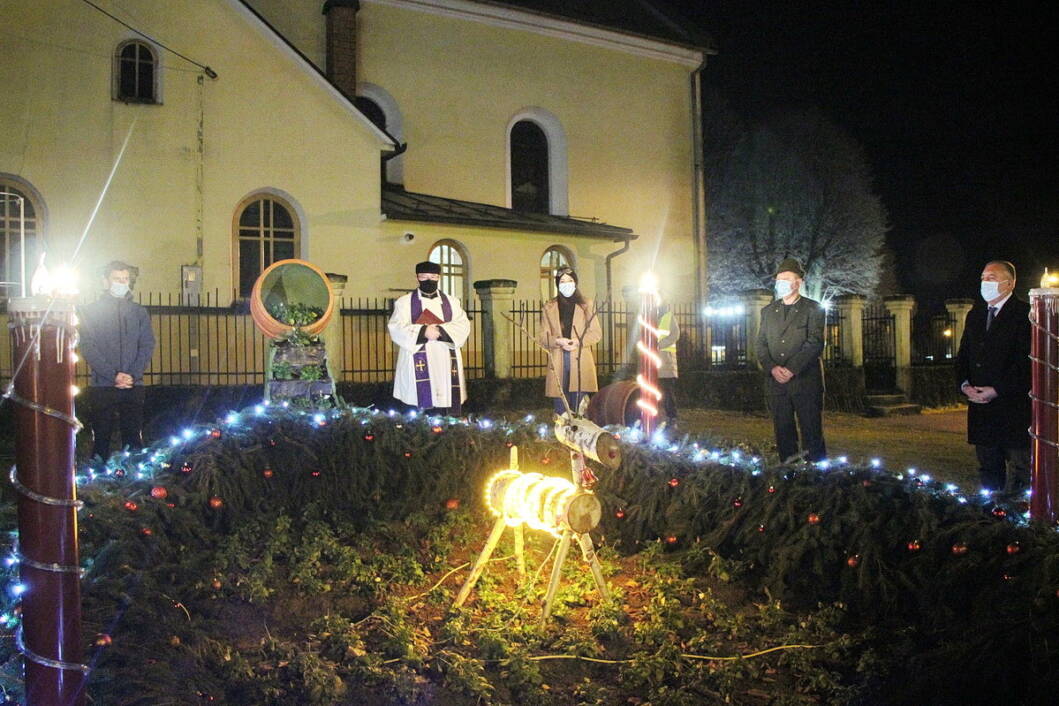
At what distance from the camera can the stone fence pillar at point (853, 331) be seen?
16.8 metres

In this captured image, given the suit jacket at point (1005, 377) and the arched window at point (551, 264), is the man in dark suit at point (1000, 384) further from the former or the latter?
the arched window at point (551, 264)

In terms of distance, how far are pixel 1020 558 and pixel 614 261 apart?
17.7m

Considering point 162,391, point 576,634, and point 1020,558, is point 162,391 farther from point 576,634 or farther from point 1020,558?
point 1020,558

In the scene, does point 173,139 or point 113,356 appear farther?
point 173,139

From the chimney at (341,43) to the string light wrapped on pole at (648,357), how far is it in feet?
42.1

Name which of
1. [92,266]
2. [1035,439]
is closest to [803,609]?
[1035,439]

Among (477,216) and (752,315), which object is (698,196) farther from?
(477,216)

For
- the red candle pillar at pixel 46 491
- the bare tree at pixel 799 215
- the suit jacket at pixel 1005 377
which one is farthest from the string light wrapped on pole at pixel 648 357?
the bare tree at pixel 799 215

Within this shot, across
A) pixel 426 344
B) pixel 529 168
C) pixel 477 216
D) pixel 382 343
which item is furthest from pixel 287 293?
pixel 529 168

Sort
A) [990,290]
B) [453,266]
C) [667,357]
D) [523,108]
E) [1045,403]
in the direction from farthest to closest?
1. [523,108]
2. [453,266]
3. [667,357]
4. [990,290]
5. [1045,403]

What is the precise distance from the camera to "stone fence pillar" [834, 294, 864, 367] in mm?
16812

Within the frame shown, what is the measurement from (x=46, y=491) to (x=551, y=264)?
17831 millimetres

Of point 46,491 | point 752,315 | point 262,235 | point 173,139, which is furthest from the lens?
point 752,315

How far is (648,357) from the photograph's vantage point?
6.71 metres
